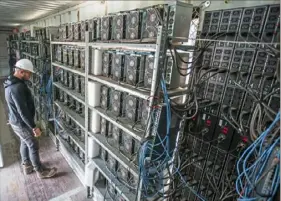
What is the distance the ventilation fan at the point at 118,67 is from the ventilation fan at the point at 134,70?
0.29 ft

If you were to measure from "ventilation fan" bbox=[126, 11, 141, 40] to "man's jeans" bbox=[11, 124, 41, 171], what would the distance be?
2024mm

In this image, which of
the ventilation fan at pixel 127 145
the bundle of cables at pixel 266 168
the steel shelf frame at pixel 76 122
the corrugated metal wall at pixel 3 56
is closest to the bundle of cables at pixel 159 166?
the ventilation fan at pixel 127 145

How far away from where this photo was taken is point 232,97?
4.35ft

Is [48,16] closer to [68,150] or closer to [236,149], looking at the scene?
[68,150]

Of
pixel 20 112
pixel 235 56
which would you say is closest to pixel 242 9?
pixel 235 56

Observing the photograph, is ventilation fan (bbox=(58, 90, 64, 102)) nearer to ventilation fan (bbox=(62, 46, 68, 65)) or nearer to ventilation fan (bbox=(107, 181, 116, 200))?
ventilation fan (bbox=(62, 46, 68, 65))

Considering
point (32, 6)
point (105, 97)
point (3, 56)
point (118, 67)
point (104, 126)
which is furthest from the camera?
point (3, 56)

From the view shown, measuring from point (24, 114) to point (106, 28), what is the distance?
1.58m

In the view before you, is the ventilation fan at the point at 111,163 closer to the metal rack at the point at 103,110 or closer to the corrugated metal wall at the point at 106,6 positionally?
the metal rack at the point at 103,110

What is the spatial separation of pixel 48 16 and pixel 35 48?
2.26m

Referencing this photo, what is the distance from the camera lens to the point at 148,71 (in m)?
1.45

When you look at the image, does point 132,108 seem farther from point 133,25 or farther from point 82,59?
point 82,59

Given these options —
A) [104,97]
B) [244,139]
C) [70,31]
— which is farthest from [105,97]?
[244,139]

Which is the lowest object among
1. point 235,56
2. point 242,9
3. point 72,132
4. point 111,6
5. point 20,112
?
point 72,132
